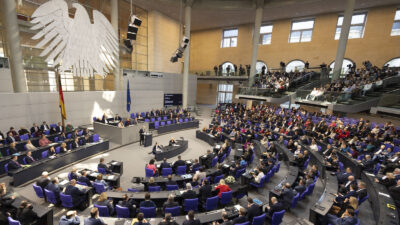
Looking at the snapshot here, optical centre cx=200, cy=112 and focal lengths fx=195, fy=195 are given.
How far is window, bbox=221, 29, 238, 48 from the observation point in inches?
1161

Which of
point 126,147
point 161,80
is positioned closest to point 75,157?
point 126,147

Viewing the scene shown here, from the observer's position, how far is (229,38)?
30.0 m

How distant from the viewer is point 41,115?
13.4 meters

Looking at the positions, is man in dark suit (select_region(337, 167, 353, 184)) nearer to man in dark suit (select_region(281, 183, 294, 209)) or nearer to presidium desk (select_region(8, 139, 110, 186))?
man in dark suit (select_region(281, 183, 294, 209))

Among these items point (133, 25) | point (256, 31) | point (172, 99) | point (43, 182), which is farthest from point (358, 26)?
point (43, 182)

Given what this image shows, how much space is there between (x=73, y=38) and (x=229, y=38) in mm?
22167

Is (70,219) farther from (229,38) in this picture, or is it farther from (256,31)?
(229,38)

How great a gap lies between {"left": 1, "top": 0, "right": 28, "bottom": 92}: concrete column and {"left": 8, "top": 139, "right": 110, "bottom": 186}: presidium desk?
6785 millimetres

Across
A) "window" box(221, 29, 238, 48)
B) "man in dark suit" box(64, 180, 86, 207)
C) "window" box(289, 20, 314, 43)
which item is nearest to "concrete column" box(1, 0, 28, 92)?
"man in dark suit" box(64, 180, 86, 207)

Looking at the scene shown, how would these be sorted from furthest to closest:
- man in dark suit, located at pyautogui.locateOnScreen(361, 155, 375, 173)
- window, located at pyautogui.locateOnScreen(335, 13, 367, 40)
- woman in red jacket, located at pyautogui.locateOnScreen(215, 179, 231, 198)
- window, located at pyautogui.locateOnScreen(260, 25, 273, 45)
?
1. window, located at pyautogui.locateOnScreen(260, 25, 273, 45)
2. window, located at pyautogui.locateOnScreen(335, 13, 367, 40)
3. man in dark suit, located at pyautogui.locateOnScreen(361, 155, 375, 173)
4. woman in red jacket, located at pyautogui.locateOnScreen(215, 179, 231, 198)

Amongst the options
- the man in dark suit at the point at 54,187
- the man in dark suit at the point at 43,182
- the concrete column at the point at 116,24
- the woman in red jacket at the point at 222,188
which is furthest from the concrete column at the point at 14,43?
the woman in red jacket at the point at 222,188

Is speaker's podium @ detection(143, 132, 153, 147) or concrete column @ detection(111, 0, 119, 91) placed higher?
concrete column @ detection(111, 0, 119, 91)

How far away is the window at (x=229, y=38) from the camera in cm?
2950

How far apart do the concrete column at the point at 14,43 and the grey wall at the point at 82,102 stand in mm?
868
